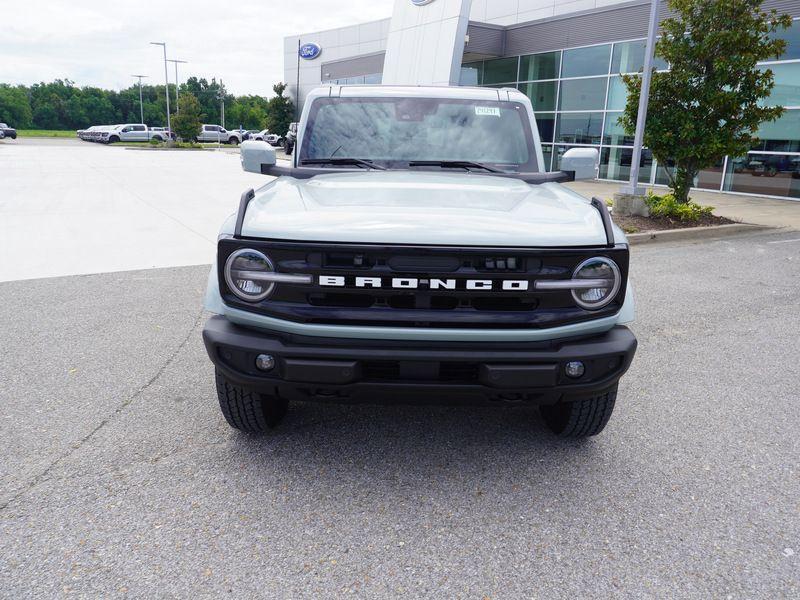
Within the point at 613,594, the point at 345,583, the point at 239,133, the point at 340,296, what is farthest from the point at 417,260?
the point at 239,133

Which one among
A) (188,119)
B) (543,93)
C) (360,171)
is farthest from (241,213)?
(188,119)

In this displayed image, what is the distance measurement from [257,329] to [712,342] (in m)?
4.00

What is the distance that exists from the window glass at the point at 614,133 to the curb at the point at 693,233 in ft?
28.6

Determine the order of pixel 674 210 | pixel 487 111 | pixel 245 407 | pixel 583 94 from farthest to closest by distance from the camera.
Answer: pixel 583 94 → pixel 674 210 → pixel 487 111 → pixel 245 407

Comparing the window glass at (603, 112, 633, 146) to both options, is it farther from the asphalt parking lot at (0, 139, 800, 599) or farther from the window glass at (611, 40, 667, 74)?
the asphalt parking lot at (0, 139, 800, 599)

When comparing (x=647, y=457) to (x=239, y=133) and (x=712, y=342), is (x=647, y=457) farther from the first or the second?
(x=239, y=133)

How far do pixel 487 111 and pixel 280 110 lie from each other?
45403 millimetres

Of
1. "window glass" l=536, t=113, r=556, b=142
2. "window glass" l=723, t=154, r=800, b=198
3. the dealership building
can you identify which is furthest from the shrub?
"window glass" l=536, t=113, r=556, b=142

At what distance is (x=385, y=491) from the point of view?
9.36 ft

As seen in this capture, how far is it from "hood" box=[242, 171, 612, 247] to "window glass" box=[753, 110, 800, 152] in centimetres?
1523

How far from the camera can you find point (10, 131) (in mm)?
54469

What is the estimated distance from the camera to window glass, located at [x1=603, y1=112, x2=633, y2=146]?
19.5m

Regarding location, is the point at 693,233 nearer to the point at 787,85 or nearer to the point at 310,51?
the point at 787,85

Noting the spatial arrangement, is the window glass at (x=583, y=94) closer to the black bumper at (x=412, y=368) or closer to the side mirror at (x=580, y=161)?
the side mirror at (x=580, y=161)
